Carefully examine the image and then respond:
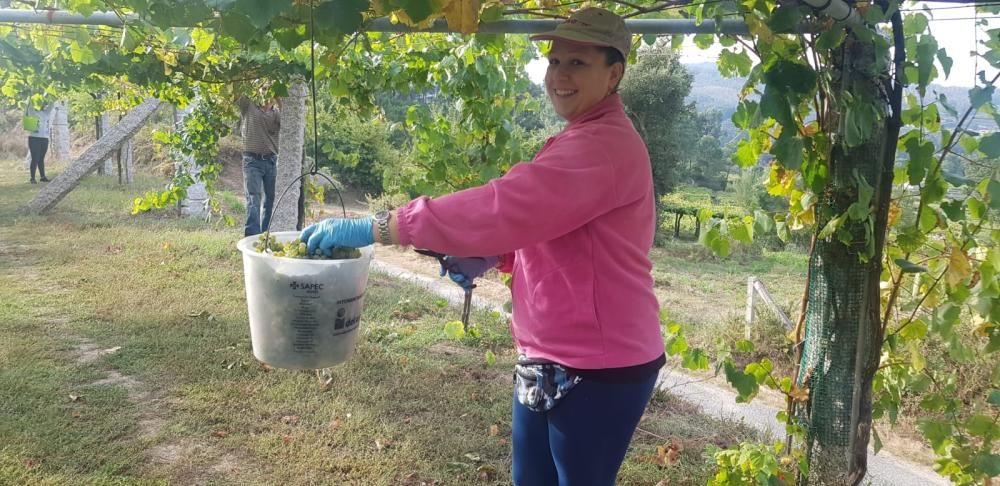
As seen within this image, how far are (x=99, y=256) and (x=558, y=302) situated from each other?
708 centimetres

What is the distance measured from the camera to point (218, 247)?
773 centimetres

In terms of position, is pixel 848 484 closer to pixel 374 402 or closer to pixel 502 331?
pixel 374 402

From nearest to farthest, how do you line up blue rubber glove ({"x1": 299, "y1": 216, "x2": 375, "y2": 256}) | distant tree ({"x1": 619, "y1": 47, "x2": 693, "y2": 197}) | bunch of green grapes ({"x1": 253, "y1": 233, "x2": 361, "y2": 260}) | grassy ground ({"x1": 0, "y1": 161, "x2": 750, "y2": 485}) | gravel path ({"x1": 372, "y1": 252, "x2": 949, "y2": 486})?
blue rubber glove ({"x1": 299, "y1": 216, "x2": 375, "y2": 256}) → bunch of green grapes ({"x1": 253, "y1": 233, "x2": 361, "y2": 260}) → grassy ground ({"x1": 0, "y1": 161, "x2": 750, "y2": 485}) → gravel path ({"x1": 372, "y1": 252, "x2": 949, "y2": 486}) → distant tree ({"x1": 619, "y1": 47, "x2": 693, "y2": 197})

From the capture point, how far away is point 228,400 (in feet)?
12.2

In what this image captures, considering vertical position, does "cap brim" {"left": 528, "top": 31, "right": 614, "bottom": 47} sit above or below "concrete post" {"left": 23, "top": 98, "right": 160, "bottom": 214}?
above

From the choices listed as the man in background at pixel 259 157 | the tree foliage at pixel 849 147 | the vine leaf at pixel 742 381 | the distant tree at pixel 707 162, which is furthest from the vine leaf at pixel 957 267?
the distant tree at pixel 707 162

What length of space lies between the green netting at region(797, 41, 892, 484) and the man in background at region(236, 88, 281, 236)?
16.2 ft

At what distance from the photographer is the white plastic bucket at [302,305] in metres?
1.81

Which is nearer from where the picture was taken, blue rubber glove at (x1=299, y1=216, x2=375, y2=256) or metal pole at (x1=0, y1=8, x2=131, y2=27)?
blue rubber glove at (x1=299, y1=216, x2=375, y2=256)

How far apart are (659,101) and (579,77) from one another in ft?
42.1

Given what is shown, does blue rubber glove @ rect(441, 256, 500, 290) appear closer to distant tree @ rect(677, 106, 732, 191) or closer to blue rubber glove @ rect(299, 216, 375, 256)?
blue rubber glove @ rect(299, 216, 375, 256)

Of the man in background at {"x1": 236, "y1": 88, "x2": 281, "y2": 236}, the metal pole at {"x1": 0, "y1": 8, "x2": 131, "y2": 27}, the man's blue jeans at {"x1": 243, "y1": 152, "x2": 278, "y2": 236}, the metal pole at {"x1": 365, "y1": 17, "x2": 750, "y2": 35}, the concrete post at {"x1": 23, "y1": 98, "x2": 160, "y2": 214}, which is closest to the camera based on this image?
the metal pole at {"x1": 365, "y1": 17, "x2": 750, "y2": 35}

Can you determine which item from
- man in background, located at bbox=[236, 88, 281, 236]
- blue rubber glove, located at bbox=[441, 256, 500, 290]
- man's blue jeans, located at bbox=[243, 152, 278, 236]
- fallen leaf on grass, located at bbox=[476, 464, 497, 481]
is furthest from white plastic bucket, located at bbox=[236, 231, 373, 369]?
man's blue jeans, located at bbox=[243, 152, 278, 236]

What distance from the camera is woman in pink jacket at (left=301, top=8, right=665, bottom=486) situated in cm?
145
